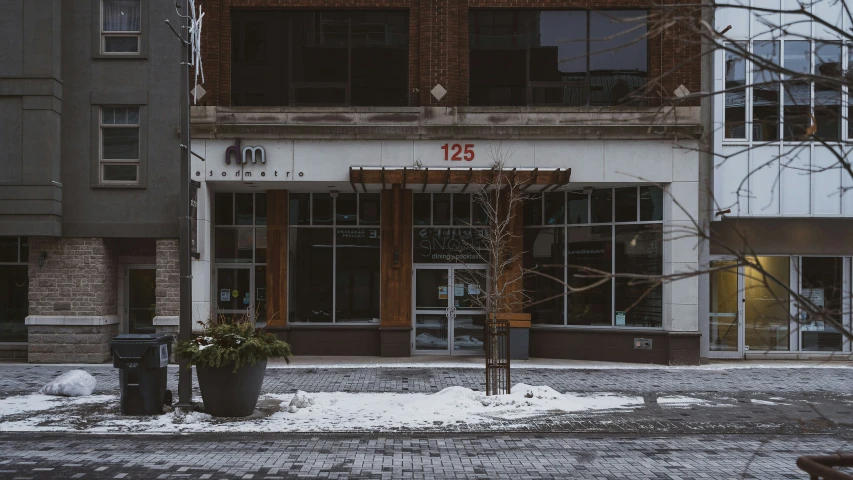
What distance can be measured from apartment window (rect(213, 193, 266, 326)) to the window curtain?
4.57m

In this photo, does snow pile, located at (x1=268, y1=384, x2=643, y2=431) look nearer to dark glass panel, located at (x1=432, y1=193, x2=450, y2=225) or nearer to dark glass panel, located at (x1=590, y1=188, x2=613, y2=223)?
dark glass panel, located at (x1=590, y1=188, x2=613, y2=223)

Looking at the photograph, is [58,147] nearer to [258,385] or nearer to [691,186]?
[258,385]

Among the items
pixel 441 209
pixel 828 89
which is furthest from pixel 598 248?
pixel 828 89

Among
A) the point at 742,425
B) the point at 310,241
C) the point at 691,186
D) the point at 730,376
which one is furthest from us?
the point at 310,241

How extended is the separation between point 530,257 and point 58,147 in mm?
11335

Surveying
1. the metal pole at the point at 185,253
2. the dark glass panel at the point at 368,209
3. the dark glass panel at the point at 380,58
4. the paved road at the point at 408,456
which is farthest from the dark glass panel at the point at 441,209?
the paved road at the point at 408,456

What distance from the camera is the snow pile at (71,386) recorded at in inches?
507

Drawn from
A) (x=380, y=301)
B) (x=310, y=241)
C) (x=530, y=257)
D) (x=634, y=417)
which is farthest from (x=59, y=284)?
(x=634, y=417)

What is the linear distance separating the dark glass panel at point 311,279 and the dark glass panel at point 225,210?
1615 mm

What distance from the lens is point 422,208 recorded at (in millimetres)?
18984

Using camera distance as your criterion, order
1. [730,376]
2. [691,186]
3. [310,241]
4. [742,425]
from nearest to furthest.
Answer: [742,425], [730,376], [691,186], [310,241]

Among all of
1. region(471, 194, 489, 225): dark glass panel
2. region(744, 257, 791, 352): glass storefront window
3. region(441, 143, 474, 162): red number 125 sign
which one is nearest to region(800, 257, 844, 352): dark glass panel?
region(744, 257, 791, 352): glass storefront window

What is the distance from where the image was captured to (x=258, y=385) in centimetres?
1113

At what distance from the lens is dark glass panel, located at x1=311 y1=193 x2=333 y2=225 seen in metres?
19.0
